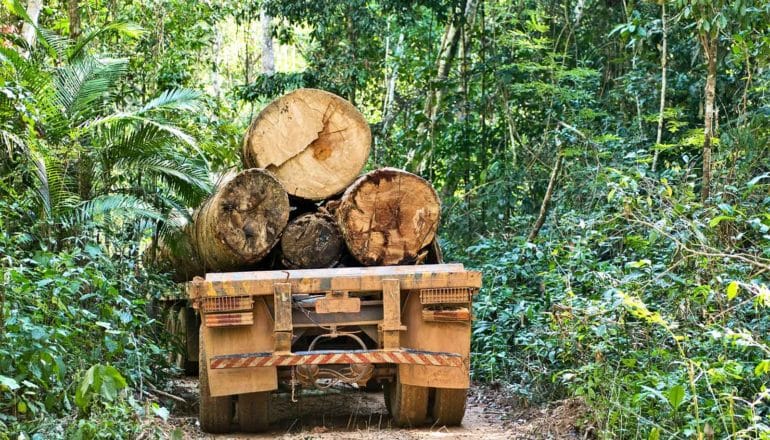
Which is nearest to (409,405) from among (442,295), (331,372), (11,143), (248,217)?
(331,372)

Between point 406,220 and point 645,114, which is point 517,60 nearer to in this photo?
point 645,114

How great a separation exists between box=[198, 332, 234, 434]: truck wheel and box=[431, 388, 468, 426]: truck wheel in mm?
1627

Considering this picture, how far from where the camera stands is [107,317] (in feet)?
26.5

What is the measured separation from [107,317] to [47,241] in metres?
1.71

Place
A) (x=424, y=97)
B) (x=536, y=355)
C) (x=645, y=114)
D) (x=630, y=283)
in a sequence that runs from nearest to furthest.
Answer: (x=630, y=283) < (x=536, y=355) < (x=645, y=114) < (x=424, y=97)

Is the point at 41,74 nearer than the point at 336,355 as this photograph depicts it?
No

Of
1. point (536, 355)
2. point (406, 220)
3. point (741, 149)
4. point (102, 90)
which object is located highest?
point (102, 90)

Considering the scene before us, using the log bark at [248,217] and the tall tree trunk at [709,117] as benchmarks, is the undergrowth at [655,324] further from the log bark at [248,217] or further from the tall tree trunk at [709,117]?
the log bark at [248,217]

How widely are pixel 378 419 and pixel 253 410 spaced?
49.7 inches

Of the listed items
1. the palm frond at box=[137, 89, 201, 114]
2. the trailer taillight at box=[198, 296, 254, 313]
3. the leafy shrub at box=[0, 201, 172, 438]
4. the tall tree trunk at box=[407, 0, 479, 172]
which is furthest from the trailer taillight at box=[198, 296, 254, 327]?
the tall tree trunk at box=[407, 0, 479, 172]

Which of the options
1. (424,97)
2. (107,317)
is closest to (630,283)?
(107,317)

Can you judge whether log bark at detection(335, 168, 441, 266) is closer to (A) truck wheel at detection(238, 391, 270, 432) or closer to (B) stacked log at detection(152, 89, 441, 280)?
(B) stacked log at detection(152, 89, 441, 280)

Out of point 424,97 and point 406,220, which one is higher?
point 424,97

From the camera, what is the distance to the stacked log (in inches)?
312
